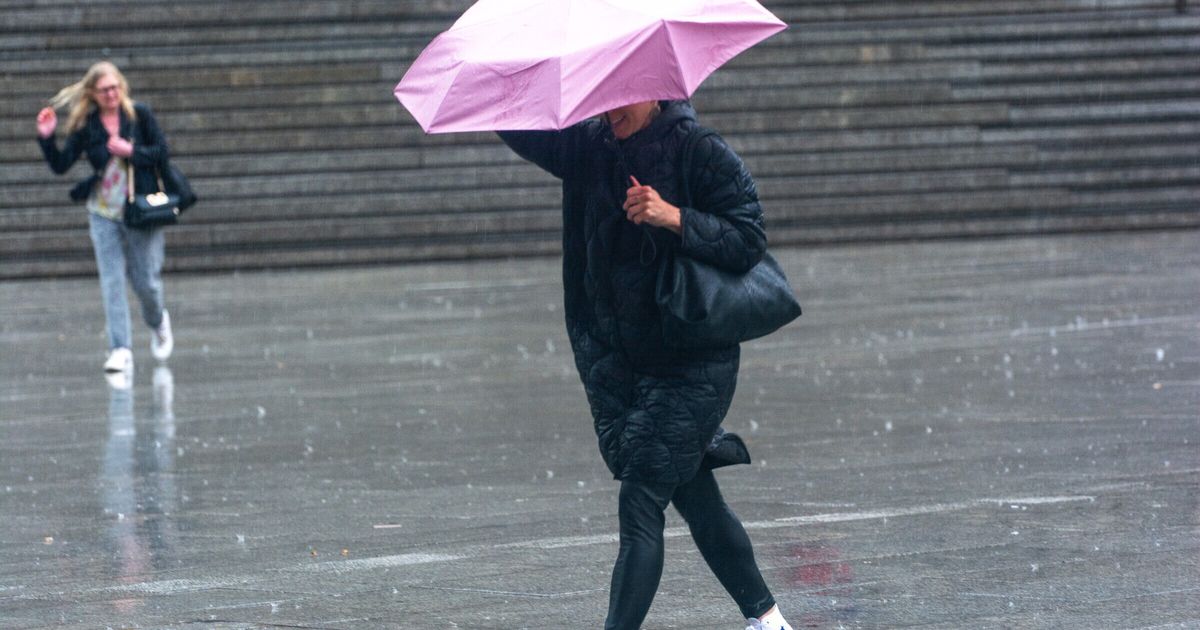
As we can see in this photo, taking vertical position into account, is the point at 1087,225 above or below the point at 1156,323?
below

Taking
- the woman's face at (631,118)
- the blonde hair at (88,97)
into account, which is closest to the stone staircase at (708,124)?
the blonde hair at (88,97)

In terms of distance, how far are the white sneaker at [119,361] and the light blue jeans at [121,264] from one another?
55 millimetres

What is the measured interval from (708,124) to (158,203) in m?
10.4

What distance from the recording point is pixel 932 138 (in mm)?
20875

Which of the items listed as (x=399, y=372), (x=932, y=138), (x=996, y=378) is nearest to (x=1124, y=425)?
(x=996, y=378)

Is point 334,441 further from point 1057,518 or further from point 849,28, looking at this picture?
point 849,28

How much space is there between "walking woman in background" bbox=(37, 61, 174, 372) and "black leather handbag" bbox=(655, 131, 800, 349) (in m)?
7.20

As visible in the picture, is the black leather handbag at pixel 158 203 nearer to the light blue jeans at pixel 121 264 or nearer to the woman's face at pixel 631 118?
the light blue jeans at pixel 121 264

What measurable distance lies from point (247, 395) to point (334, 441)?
5.84ft

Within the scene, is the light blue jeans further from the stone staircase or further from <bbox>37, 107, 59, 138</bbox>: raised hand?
the stone staircase

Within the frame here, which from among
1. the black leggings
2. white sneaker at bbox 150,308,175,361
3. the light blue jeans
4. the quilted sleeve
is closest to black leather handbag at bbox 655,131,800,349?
the quilted sleeve

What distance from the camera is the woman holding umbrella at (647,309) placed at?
443 centimetres

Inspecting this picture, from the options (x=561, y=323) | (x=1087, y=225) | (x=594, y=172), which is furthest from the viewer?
(x=1087, y=225)

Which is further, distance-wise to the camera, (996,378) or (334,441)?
(996,378)
